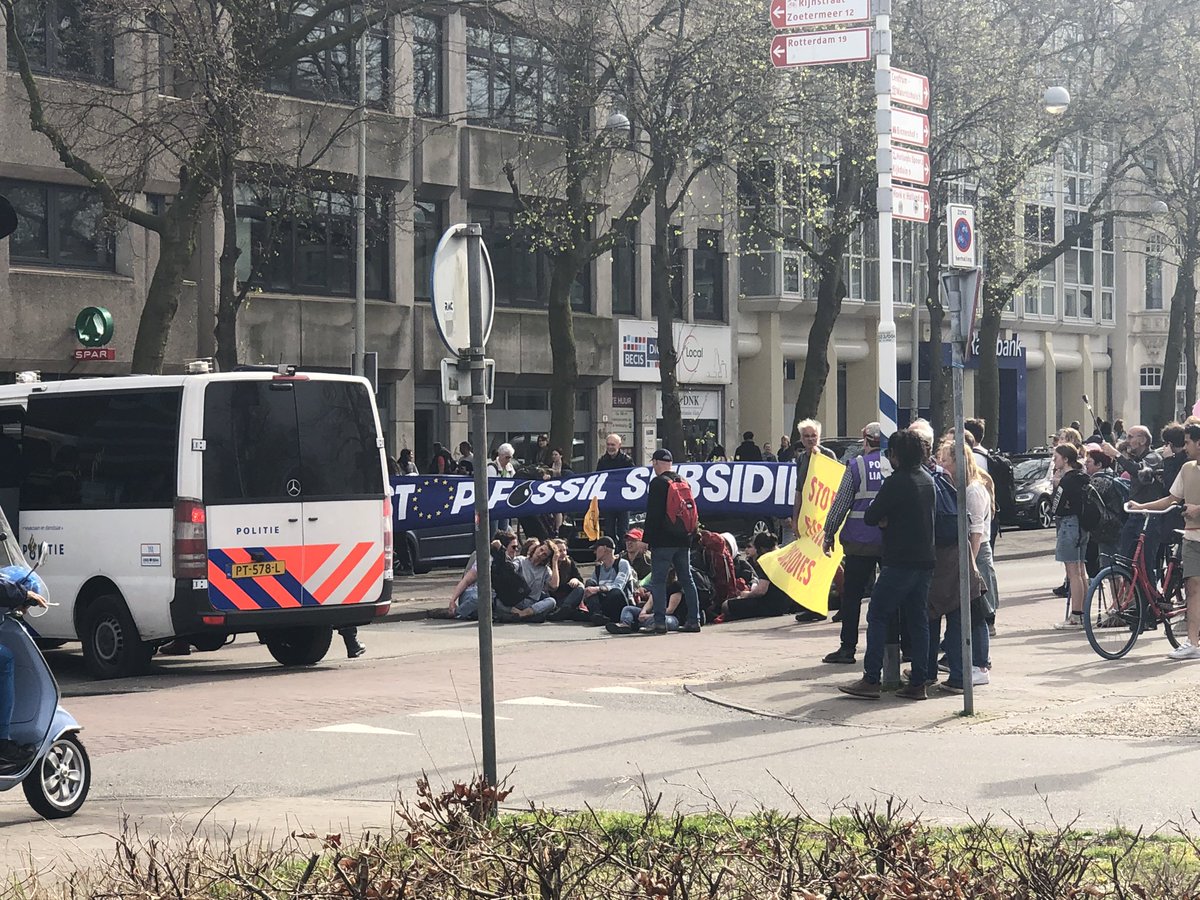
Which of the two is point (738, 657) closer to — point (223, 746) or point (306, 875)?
point (223, 746)

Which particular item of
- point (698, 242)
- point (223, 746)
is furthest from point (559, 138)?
point (223, 746)

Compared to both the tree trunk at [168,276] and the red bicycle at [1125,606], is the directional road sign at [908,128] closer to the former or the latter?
the red bicycle at [1125,606]

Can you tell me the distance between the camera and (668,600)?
749 inches

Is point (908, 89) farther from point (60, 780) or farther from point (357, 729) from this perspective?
point (60, 780)

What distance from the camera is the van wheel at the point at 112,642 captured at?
15188 mm

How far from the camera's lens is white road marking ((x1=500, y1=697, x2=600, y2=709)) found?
12.9 m

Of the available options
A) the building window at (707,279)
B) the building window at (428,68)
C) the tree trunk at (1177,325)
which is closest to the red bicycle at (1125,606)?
the building window at (428,68)

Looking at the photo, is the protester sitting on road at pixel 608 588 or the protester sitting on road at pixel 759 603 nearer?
the protester sitting on road at pixel 608 588

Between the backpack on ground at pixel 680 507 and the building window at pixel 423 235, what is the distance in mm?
22319

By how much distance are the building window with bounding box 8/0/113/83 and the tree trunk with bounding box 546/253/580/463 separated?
8741mm

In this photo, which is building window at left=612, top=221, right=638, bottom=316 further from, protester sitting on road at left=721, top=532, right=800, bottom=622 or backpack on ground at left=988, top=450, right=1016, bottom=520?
protester sitting on road at left=721, top=532, right=800, bottom=622

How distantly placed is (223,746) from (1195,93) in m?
35.4

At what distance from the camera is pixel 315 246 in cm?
3741

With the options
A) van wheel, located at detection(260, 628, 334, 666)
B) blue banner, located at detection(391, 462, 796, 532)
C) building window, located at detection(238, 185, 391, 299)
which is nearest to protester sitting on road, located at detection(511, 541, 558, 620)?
blue banner, located at detection(391, 462, 796, 532)
